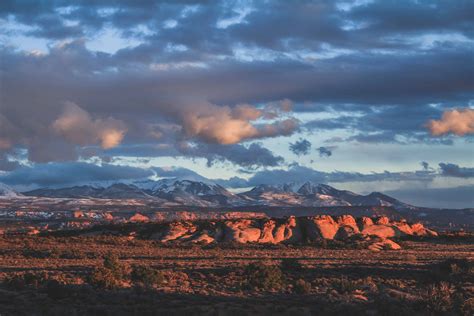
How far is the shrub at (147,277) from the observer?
33.9 meters

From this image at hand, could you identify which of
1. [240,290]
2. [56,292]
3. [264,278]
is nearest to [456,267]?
[264,278]

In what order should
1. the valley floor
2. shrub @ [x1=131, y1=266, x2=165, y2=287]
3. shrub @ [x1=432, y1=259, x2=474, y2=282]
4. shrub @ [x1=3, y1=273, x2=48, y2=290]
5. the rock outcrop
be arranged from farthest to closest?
1. the rock outcrop
2. shrub @ [x1=432, y1=259, x2=474, y2=282]
3. shrub @ [x1=131, y1=266, x2=165, y2=287]
4. shrub @ [x1=3, y1=273, x2=48, y2=290]
5. the valley floor

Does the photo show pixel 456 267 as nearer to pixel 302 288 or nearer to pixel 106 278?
pixel 302 288

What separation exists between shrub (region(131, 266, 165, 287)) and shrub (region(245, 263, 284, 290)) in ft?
14.1

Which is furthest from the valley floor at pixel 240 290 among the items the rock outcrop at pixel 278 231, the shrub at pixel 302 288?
the rock outcrop at pixel 278 231

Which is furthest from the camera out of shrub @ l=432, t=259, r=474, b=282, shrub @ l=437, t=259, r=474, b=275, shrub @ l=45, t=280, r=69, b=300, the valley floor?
shrub @ l=437, t=259, r=474, b=275

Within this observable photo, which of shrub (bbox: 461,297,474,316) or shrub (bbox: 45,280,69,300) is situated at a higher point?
shrub (bbox: 461,297,474,316)

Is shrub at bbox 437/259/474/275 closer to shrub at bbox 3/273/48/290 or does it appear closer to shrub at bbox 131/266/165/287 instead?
shrub at bbox 131/266/165/287

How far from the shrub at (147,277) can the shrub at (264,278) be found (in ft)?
14.1

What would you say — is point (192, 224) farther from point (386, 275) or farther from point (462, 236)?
point (386, 275)

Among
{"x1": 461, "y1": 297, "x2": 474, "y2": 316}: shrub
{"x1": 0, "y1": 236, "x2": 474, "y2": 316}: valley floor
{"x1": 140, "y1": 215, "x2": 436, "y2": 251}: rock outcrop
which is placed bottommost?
{"x1": 0, "y1": 236, "x2": 474, "y2": 316}: valley floor

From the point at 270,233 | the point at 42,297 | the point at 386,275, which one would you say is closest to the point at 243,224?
the point at 270,233

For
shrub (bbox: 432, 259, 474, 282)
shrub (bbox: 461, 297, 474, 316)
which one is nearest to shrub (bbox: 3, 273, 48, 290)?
shrub (bbox: 461, 297, 474, 316)

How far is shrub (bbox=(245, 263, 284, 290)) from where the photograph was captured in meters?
33.8
